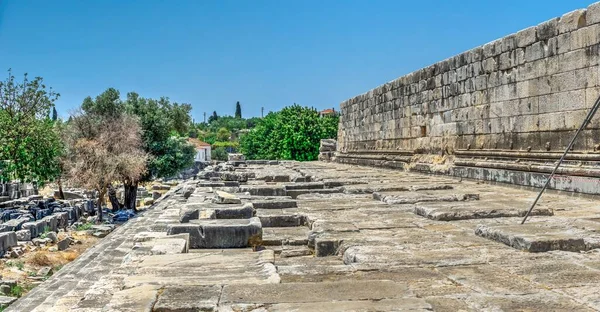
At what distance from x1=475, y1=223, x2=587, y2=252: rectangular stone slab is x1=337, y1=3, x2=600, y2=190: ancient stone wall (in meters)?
3.24

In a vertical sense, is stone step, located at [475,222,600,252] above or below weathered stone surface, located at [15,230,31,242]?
above

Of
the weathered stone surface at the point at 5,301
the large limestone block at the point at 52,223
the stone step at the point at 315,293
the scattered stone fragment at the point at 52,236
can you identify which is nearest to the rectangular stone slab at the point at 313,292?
the stone step at the point at 315,293

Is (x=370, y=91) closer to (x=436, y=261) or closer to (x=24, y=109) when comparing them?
(x=436, y=261)

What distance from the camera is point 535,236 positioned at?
429 centimetres

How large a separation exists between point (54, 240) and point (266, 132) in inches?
1372

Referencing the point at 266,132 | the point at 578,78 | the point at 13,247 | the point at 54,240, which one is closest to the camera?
the point at 578,78

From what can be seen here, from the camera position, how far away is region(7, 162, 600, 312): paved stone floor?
2896 mm

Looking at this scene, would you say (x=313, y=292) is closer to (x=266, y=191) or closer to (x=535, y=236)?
(x=535, y=236)

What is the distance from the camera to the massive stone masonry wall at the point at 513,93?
789 cm

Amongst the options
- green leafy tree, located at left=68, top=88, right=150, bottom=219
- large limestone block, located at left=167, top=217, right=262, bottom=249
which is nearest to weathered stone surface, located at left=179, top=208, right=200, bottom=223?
large limestone block, located at left=167, top=217, right=262, bottom=249

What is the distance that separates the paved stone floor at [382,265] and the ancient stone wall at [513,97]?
1.77 meters

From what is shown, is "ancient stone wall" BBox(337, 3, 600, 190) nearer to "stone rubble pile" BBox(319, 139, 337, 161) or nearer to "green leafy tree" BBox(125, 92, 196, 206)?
"stone rubble pile" BBox(319, 139, 337, 161)

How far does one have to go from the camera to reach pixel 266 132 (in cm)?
5556

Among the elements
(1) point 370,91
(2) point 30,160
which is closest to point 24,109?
(2) point 30,160
